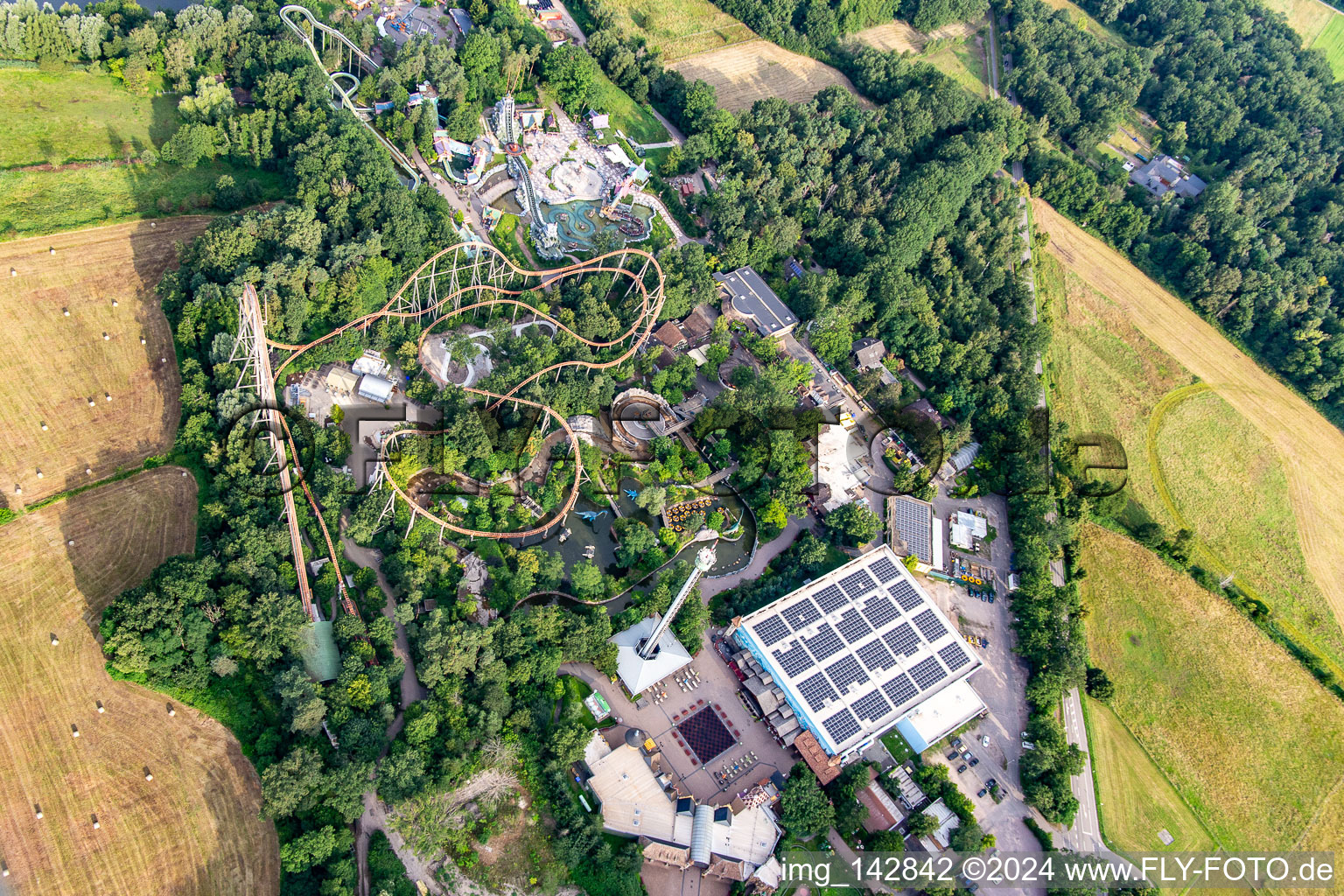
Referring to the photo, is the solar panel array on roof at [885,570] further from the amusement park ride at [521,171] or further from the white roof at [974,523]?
the amusement park ride at [521,171]

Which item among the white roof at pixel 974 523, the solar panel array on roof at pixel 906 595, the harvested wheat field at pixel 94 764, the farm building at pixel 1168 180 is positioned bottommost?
the harvested wheat field at pixel 94 764

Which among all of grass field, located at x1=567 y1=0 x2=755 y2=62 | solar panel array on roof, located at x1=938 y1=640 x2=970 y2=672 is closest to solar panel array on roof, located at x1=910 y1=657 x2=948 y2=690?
solar panel array on roof, located at x1=938 y1=640 x2=970 y2=672

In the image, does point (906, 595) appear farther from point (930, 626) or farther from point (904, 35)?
point (904, 35)

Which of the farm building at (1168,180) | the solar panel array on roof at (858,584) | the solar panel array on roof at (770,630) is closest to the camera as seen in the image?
the solar panel array on roof at (770,630)

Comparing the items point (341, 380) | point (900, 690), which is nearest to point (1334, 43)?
point (900, 690)

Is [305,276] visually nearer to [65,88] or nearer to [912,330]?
[65,88]

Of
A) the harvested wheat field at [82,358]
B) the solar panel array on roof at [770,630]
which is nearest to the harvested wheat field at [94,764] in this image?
the harvested wheat field at [82,358]

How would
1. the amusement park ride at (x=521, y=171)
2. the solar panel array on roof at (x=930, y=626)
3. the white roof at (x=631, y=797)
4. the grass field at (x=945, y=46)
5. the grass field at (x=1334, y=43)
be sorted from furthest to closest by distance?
1. the grass field at (x=1334, y=43)
2. the grass field at (x=945, y=46)
3. the amusement park ride at (x=521, y=171)
4. the solar panel array on roof at (x=930, y=626)
5. the white roof at (x=631, y=797)

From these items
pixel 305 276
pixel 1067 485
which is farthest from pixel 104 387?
pixel 1067 485
